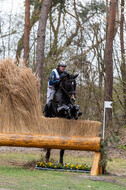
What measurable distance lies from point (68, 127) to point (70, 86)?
85 cm

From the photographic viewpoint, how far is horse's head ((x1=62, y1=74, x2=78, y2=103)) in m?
7.77

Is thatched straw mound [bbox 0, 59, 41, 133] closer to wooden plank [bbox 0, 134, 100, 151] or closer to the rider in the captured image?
wooden plank [bbox 0, 134, 100, 151]

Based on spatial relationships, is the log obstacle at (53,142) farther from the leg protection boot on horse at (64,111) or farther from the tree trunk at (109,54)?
the tree trunk at (109,54)

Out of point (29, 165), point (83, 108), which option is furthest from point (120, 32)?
point (29, 165)

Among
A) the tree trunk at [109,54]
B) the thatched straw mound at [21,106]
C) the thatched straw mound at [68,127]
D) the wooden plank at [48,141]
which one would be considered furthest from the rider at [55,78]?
the tree trunk at [109,54]

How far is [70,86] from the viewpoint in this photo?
25.6 ft

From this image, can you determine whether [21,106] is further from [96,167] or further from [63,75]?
[96,167]

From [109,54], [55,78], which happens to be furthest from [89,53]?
[55,78]

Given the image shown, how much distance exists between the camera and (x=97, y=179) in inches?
263

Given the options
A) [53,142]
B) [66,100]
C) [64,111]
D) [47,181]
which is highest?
[66,100]

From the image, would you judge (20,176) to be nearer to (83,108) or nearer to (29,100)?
(29,100)

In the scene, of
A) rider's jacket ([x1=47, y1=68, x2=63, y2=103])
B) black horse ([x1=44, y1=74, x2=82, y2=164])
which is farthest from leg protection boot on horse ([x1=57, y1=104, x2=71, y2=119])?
rider's jacket ([x1=47, y1=68, x2=63, y2=103])

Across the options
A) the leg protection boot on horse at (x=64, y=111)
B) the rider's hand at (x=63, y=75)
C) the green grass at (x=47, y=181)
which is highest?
the rider's hand at (x=63, y=75)

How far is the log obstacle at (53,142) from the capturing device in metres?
7.43
